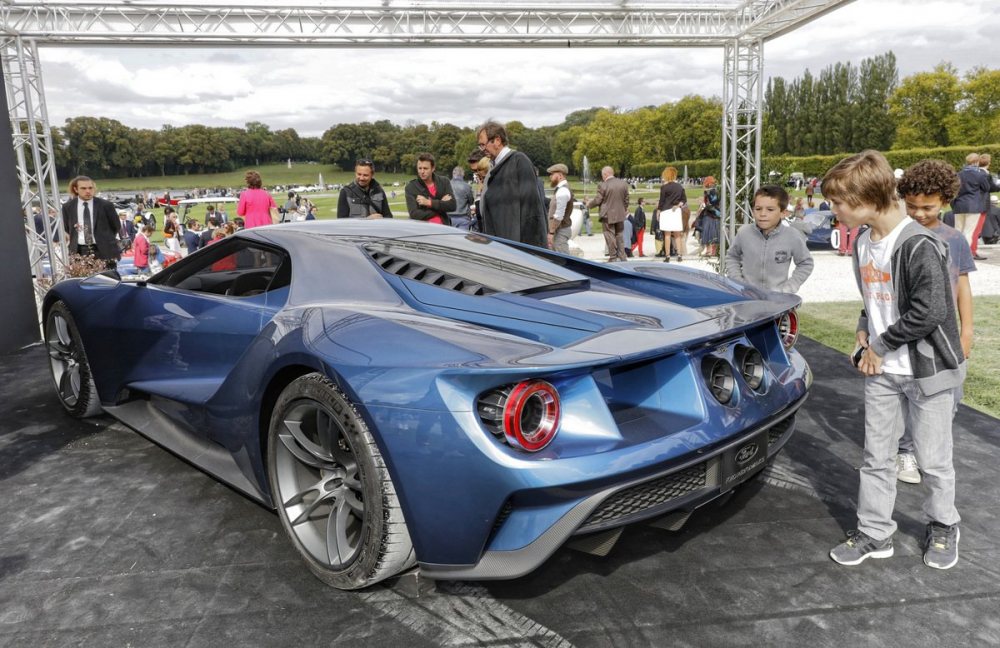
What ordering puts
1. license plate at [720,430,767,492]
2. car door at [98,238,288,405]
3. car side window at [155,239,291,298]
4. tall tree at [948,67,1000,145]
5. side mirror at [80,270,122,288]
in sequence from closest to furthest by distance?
1. license plate at [720,430,767,492]
2. car door at [98,238,288,405]
3. car side window at [155,239,291,298]
4. side mirror at [80,270,122,288]
5. tall tree at [948,67,1000,145]

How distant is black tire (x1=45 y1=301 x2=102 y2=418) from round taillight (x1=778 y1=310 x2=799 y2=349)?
372cm

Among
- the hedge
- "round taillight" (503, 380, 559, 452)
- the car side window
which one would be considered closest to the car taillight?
"round taillight" (503, 380, 559, 452)

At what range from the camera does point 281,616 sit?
2293mm

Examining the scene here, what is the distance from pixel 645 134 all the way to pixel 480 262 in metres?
87.3

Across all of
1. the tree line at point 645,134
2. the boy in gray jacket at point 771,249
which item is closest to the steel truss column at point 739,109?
the boy in gray jacket at point 771,249

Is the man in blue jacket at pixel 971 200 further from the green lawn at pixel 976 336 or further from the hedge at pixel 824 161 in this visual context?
the hedge at pixel 824 161

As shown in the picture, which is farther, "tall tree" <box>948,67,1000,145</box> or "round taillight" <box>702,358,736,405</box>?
"tall tree" <box>948,67,1000,145</box>

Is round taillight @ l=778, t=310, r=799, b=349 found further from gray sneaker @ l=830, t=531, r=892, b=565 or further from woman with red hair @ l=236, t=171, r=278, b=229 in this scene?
woman with red hair @ l=236, t=171, r=278, b=229

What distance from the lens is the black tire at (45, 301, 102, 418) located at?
4156 millimetres

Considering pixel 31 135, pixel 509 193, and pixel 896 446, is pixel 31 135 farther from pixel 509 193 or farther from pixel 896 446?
pixel 896 446

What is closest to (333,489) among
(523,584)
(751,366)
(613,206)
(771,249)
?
(523,584)

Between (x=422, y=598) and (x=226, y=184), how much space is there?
397 ft

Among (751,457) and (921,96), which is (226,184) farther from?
(751,457)

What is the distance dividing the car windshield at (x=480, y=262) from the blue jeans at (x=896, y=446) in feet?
4.16
